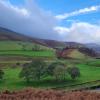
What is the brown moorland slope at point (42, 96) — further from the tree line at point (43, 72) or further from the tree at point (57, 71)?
the tree at point (57, 71)

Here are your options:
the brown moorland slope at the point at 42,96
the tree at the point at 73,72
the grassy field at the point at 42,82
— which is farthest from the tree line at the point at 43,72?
the brown moorland slope at the point at 42,96

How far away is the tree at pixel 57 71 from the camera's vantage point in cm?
8856

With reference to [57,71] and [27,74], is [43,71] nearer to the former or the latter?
[57,71]

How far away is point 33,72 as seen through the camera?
86938mm

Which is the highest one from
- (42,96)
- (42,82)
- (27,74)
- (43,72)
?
(42,96)

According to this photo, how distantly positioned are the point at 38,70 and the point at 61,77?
597 cm

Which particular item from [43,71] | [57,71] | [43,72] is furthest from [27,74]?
[57,71]

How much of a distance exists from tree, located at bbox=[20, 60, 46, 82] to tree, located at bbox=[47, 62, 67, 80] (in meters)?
1.96

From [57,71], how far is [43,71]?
12.7 ft

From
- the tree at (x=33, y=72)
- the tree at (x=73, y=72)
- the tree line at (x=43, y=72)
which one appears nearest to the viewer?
the tree at (x=33, y=72)

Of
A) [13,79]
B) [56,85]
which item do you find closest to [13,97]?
[56,85]

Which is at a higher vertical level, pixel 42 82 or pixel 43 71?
pixel 43 71

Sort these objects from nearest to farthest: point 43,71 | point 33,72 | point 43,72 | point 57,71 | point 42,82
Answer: point 42,82, point 33,72, point 43,72, point 43,71, point 57,71

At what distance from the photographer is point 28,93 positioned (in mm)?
25656
